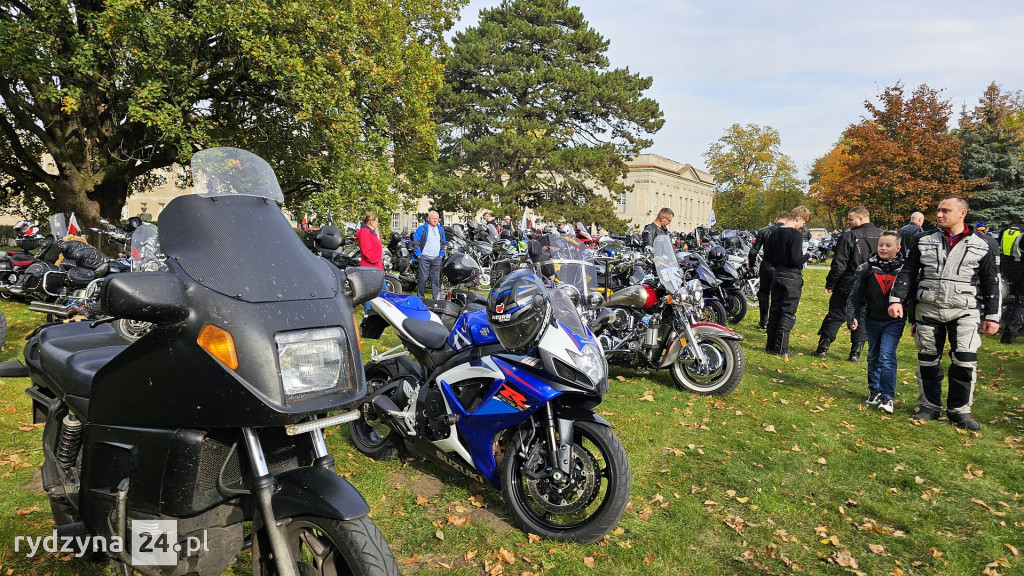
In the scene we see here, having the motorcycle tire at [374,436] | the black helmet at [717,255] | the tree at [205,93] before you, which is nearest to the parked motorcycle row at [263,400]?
the motorcycle tire at [374,436]

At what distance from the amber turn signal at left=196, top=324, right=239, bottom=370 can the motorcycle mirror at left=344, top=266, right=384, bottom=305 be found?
520 millimetres

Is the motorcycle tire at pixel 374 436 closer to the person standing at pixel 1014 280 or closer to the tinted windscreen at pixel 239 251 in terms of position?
the tinted windscreen at pixel 239 251

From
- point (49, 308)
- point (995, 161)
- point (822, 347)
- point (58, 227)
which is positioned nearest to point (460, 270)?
point (49, 308)

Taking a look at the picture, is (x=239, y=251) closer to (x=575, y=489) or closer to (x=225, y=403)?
(x=225, y=403)

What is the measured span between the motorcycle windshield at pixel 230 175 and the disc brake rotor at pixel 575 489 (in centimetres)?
191

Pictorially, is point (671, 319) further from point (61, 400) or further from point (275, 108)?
point (275, 108)

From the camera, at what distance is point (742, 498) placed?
3.79 meters

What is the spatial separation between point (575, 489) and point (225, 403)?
191 centimetres

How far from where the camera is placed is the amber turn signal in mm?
1719

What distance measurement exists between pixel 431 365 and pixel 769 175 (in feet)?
200

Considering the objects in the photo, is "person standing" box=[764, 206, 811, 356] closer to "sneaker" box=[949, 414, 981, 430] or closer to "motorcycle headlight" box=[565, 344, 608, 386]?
"sneaker" box=[949, 414, 981, 430]

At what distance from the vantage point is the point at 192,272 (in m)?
1.80

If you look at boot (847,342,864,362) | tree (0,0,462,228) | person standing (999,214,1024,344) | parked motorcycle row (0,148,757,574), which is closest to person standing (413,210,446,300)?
tree (0,0,462,228)

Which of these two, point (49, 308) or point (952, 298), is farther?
point (952, 298)
